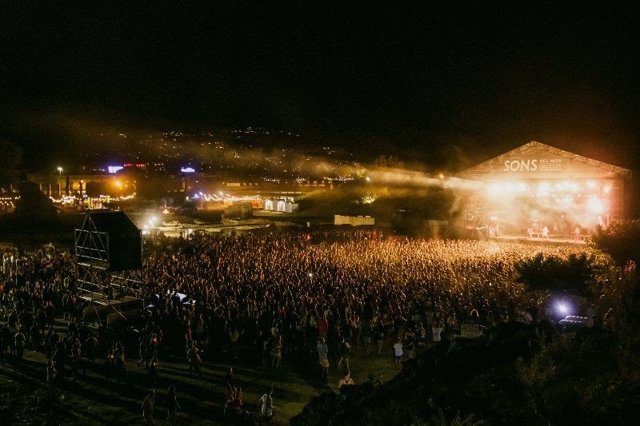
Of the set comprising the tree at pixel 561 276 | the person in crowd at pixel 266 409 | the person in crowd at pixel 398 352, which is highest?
the tree at pixel 561 276

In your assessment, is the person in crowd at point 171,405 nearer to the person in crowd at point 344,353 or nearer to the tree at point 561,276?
the person in crowd at point 344,353

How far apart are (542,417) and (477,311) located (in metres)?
7.88

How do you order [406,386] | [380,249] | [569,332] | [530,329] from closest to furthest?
[406,386] → [530,329] → [569,332] → [380,249]

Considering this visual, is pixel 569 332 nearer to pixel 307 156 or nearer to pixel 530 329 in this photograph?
pixel 530 329

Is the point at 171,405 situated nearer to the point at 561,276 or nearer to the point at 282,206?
the point at 561,276

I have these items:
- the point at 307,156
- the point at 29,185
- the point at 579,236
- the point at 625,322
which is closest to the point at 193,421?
the point at 625,322

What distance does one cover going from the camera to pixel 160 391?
1099cm

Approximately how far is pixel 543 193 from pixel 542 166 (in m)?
1.85

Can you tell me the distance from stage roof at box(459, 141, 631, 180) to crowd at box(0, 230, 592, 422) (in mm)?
14360

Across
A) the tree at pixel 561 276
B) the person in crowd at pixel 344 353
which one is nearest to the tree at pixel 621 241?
the tree at pixel 561 276

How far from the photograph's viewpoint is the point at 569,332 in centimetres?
1010

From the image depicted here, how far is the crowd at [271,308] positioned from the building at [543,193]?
46.7ft

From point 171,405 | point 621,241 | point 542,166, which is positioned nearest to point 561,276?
point 621,241

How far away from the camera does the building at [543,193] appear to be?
31.0 m
